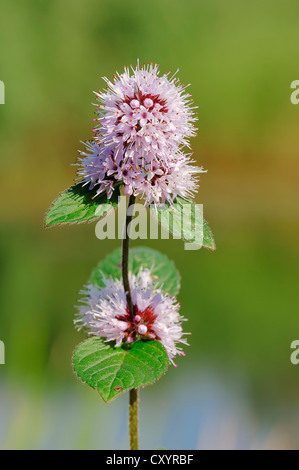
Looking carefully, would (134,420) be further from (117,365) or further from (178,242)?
(178,242)

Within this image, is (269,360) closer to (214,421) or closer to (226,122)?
(214,421)

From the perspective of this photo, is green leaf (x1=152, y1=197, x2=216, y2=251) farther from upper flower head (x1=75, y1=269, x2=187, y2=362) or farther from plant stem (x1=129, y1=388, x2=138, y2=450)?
plant stem (x1=129, y1=388, x2=138, y2=450)

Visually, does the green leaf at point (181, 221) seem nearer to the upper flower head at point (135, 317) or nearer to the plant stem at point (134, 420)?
the upper flower head at point (135, 317)

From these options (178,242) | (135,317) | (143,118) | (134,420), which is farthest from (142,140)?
(178,242)

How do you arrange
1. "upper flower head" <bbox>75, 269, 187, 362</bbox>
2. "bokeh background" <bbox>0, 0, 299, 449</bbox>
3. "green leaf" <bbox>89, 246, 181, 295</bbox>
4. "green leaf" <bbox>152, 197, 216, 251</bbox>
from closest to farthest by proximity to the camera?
1. "green leaf" <bbox>152, 197, 216, 251</bbox>
2. "upper flower head" <bbox>75, 269, 187, 362</bbox>
3. "green leaf" <bbox>89, 246, 181, 295</bbox>
4. "bokeh background" <bbox>0, 0, 299, 449</bbox>

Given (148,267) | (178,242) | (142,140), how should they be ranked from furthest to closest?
(178,242) → (148,267) → (142,140)

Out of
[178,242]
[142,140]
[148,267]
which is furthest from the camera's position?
[178,242]

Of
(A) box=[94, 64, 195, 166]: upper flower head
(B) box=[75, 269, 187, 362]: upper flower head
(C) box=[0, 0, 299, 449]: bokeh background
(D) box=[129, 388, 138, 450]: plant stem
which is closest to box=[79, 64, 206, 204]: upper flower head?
(A) box=[94, 64, 195, 166]: upper flower head
